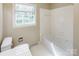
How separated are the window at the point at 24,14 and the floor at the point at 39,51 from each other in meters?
0.25

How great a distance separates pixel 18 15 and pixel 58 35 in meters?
0.44

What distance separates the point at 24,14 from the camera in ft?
3.45

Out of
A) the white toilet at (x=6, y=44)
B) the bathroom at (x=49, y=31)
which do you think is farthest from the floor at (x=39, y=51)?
the white toilet at (x=6, y=44)

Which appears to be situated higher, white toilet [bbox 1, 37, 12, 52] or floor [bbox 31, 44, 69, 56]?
white toilet [bbox 1, 37, 12, 52]

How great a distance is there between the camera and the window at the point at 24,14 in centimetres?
105

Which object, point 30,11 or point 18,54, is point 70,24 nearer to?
point 30,11

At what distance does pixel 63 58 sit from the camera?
1.03m

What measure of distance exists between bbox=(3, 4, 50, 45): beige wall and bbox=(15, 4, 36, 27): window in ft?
0.16

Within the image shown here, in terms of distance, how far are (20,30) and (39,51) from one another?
0.28 m

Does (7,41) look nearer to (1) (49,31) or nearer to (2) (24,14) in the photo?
(2) (24,14)

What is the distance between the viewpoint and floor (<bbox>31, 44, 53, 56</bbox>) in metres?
1.06

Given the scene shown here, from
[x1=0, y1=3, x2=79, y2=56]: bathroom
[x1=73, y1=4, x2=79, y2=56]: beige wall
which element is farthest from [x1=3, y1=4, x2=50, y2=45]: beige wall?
[x1=73, y1=4, x2=79, y2=56]: beige wall

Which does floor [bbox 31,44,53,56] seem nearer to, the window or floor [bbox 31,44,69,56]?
floor [bbox 31,44,69,56]

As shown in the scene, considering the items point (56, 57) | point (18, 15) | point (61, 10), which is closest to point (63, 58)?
point (56, 57)
